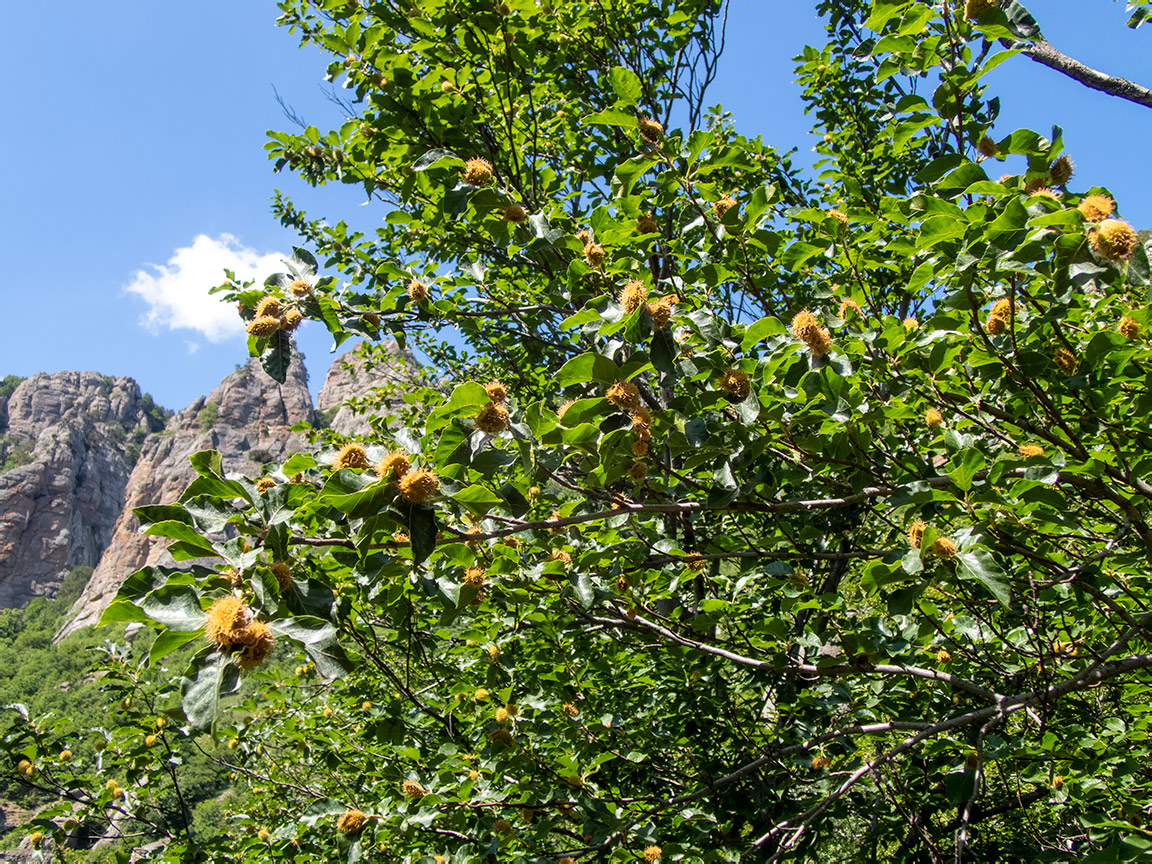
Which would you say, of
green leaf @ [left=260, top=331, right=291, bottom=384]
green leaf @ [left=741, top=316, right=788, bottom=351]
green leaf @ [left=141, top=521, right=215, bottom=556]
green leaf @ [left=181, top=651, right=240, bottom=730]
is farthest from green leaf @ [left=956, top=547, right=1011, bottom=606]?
green leaf @ [left=260, top=331, right=291, bottom=384]

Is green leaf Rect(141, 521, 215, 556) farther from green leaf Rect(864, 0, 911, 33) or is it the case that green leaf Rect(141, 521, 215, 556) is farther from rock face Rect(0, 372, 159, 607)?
rock face Rect(0, 372, 159, 607)

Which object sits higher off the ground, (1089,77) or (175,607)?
(1089,77)

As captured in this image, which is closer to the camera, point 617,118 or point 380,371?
point 617,118

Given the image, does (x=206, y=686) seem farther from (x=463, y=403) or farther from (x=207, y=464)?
(x=463, y=403)

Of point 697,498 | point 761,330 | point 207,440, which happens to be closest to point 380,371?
point 697,498

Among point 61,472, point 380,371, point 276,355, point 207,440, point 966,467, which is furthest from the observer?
point 61,472

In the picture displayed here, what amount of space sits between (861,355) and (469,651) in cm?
232

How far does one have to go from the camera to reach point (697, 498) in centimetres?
189

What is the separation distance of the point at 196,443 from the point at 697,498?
3190 inches

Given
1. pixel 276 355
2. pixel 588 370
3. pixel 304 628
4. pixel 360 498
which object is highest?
pixel 276 355

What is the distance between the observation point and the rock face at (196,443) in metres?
61.6

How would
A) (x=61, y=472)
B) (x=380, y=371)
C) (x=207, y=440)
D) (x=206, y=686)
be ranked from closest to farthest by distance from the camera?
(x=206, y=686) → (x=380, y=371) → (x=207, y=440) → (x=61, y=472)

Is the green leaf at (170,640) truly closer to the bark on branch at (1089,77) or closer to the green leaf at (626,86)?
the green leaf at (626,86)

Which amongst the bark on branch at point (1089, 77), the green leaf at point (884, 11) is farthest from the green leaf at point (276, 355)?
the bark on branch at point (1089, 77)
